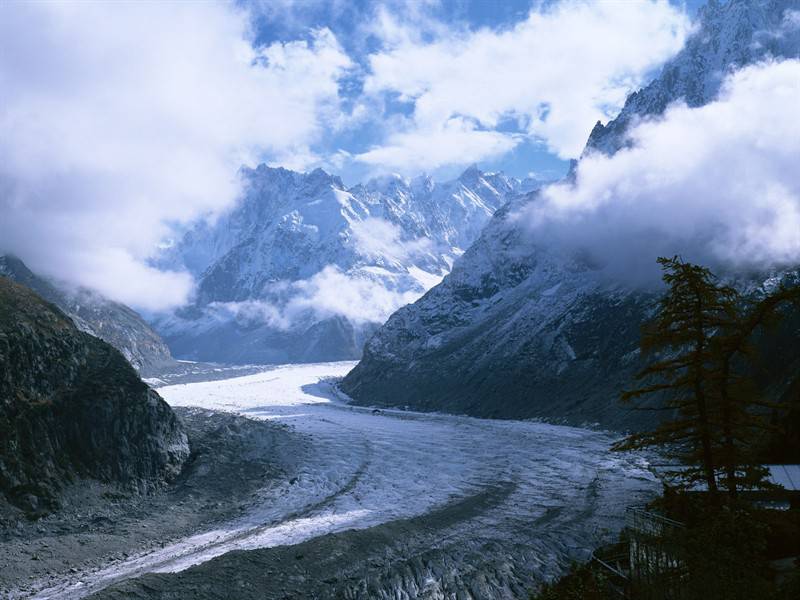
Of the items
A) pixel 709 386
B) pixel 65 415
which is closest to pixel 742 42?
pixel 709 386

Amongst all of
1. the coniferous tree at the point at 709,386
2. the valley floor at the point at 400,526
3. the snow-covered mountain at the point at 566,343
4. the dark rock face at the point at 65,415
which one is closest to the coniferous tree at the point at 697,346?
the coniferous tree at the point at 709,386

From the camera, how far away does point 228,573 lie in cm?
3269

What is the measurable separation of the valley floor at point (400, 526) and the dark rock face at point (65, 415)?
39.7 ft

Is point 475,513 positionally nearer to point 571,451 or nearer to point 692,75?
point 571,451

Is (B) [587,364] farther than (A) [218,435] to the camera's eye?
Yes

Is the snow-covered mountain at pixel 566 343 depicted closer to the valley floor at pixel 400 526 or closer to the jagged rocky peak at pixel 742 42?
the jagged rocky peak at pixel 742 42

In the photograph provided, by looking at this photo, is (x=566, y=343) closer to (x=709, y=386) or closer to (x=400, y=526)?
(x=400, y=526)

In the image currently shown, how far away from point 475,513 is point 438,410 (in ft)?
352

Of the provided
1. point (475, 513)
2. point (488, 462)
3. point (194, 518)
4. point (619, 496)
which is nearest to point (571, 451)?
point (488, 462)

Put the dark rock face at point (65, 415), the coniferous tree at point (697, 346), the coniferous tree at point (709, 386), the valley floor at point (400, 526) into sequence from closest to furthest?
the coniferous tree at point (709, 386), the coniferous tree at point (697, 346), the valley floor at point (400, 526), the dark rock face at point (65, 415)

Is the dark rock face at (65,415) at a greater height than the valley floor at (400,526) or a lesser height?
greater

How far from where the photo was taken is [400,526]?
145 ft

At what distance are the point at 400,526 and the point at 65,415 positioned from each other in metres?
33.2

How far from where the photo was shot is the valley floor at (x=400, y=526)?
32.9 m
